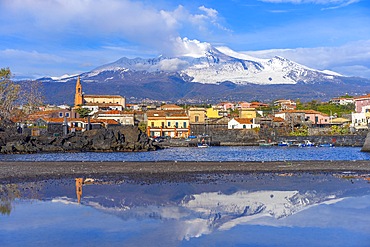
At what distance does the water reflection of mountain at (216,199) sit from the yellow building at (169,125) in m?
54.8

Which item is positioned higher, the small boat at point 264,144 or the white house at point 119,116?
the white house at point 119,116

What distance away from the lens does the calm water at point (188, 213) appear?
10109 mm

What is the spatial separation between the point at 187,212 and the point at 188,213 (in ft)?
0.52

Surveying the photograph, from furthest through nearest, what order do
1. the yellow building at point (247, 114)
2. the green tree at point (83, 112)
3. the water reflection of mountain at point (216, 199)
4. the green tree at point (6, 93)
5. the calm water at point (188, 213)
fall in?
the yellow building at point (247, 114) < the green tree at point (83, 112) < the green tree at point (6, 93) < the water reflection of mountain at point (216, 199) < the calm water at point (188, 213)

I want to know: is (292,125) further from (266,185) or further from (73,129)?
(266,185)

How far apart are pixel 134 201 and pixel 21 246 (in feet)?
18.9

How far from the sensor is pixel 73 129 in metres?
67.8

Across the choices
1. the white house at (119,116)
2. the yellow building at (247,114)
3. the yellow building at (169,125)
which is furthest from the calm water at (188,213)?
the yellow building at (247,114)

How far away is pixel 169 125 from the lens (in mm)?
76312

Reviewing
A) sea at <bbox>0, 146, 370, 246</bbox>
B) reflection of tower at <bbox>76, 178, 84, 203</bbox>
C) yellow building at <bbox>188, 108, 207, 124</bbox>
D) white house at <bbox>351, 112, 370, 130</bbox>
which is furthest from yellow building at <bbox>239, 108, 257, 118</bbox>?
reflection of tower at <bbox>76, 178, 84, 203</bbox>

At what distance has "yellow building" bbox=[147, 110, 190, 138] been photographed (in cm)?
7600

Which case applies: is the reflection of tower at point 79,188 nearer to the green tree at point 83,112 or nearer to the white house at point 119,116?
the white house at point 119,116

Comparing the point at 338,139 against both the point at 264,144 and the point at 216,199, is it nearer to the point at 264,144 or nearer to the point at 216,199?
the point at 264,144

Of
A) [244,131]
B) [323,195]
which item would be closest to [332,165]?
[323,195]
